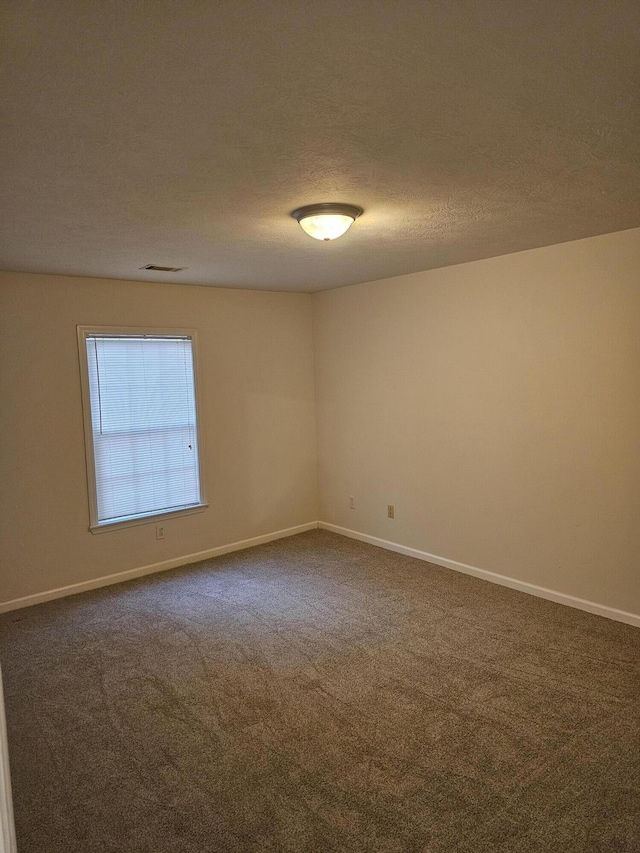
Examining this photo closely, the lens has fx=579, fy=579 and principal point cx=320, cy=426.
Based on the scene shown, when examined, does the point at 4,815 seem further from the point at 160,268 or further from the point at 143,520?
the point at 143,520

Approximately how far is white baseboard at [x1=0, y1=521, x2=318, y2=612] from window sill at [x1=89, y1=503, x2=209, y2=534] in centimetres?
37

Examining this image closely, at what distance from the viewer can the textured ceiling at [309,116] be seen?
4.13 ft

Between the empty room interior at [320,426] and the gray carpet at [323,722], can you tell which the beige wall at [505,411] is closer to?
the empty room interior at [320,426]

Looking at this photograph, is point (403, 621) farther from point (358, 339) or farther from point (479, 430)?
point (358, 339)

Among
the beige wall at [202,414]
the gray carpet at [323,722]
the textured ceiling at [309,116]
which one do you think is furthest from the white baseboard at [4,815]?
the beige wall at [202,414]

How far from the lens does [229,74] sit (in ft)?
4.78

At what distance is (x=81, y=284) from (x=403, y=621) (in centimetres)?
335

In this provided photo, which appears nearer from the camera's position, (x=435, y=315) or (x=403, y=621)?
(x=403, y=621)

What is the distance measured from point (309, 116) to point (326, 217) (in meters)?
0.98

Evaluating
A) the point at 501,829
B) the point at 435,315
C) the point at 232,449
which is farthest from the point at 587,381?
the point at 232,449

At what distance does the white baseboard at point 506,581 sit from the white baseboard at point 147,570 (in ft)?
1.87

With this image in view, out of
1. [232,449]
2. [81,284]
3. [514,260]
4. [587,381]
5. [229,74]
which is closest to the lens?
[229,74]

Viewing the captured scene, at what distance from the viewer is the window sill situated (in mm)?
4516

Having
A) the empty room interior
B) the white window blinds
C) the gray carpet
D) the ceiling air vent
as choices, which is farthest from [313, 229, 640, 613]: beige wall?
the ceiling air vent
